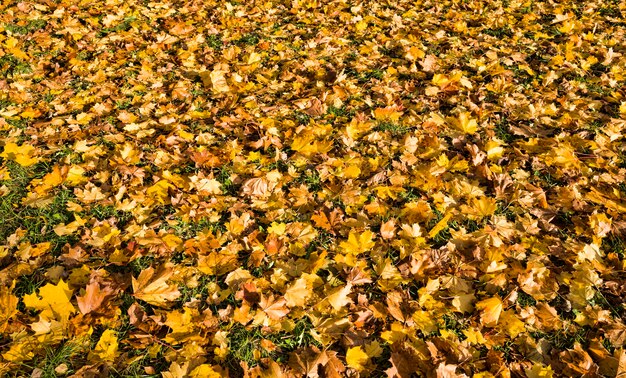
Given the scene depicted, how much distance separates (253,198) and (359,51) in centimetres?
213

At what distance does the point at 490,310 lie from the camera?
6.33ft

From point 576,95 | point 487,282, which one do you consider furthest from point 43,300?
point 576,95

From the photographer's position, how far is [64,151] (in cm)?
278

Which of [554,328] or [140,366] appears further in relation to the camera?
[554,328]

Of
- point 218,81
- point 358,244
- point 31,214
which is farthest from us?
point 218,81

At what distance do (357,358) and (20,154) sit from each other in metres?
2.49

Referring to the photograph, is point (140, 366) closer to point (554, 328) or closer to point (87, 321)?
point (87, 321)

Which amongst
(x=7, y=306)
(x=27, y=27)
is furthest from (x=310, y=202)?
(x=27, y=27)

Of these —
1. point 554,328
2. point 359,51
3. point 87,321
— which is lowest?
point 554,328

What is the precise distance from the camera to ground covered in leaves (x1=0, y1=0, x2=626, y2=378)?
183cm

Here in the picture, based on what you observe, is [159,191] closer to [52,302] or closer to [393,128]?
[52,302]

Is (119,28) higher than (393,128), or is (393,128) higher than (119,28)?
(119,28)

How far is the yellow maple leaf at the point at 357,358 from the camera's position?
5.79 feet

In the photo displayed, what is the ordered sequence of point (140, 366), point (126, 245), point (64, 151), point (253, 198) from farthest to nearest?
1. point (64, 151)
2. point (253, 198)
3. point (126, 245)
4. point (140, 366)
